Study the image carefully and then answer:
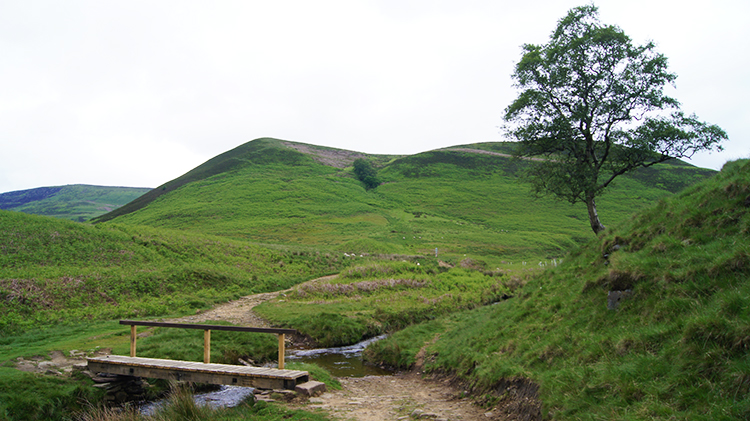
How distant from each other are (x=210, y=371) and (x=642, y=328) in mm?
11742

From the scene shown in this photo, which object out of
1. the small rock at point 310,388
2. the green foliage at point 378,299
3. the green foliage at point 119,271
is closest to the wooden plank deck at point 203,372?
the small rock at point 310,388

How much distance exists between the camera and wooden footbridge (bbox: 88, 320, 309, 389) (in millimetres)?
12133

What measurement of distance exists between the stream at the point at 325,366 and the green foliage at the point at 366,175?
105 m

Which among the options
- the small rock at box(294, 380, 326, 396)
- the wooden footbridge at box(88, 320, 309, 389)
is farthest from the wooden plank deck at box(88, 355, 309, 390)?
the small rock at box(294, 380, 326, 396)

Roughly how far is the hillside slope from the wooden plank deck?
236 inches

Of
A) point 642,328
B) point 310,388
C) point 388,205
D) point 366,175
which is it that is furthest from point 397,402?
point 366,175

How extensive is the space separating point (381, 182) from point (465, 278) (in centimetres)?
9281

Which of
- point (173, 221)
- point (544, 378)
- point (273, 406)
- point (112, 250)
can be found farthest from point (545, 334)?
point (173, 221)

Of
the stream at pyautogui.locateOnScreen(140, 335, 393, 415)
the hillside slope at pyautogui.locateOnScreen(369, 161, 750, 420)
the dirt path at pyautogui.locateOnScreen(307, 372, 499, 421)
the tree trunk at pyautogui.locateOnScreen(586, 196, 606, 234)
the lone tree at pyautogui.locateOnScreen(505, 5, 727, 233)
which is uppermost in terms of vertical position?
the lone tree at pyautogui.locateOnScreen(505, 5, 727, 233)

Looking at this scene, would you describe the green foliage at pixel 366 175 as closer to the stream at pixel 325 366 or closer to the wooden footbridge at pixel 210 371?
the stream at pixel 325 366

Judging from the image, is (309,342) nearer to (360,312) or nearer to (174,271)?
(360,312)

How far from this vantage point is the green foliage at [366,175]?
5084 inches

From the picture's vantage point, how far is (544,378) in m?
10.3

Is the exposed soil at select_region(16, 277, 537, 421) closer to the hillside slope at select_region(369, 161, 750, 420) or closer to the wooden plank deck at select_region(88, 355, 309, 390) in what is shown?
the hillside slope at select_region(369, 161, 750, 420)
